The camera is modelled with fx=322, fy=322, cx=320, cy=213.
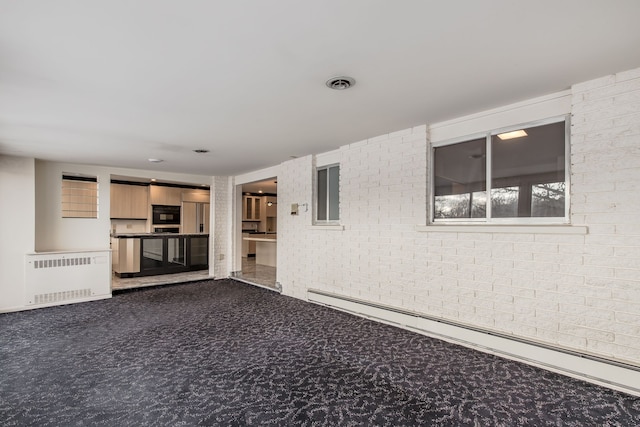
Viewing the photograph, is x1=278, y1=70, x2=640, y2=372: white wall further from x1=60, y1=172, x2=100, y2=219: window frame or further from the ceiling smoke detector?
x1=60, y1=172, x2=100, y2=219: window frame

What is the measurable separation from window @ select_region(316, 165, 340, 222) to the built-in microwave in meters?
5.58

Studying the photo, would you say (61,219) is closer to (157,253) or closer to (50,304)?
(50,304)

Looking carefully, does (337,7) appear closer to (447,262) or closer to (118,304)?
(447,262)

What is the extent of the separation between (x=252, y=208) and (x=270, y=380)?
10026 millimetres

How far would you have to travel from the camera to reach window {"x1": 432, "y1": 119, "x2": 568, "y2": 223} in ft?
9.98

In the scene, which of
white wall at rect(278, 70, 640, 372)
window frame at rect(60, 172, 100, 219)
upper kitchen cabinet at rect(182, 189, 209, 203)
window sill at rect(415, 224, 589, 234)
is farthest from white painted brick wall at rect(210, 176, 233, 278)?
window sill at rect(415, 224, 589, 234)

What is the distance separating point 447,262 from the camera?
145 inches

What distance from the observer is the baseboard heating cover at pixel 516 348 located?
2.55 meters

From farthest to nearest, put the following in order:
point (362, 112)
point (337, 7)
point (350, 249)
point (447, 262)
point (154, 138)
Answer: point (350, 249)
point (154, 138)
point (447, 262)
point (362, 112)
point (337, 7)

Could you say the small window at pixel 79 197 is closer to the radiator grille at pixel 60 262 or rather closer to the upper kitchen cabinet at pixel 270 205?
the radiator grille at pixel 60 262

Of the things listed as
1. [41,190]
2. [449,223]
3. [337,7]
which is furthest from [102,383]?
[41,190]

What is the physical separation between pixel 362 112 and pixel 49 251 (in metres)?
5.92

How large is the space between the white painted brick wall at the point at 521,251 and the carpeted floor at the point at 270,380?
0.44 m

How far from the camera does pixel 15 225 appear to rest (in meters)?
5.29
